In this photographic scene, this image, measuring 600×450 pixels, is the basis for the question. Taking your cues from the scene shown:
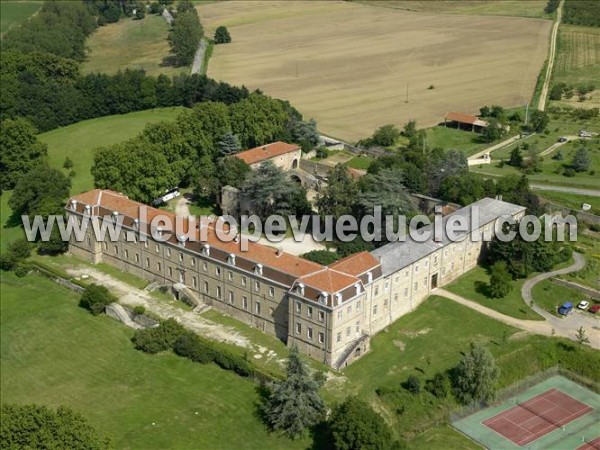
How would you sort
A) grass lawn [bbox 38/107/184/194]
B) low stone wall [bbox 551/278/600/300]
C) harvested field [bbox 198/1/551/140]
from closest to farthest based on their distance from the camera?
1. low stone wall [bbox 551/278/600/300]
2. grass lawn [bbox 38/107/184/194]
3. harvested field [bbox 198/1/551/140]

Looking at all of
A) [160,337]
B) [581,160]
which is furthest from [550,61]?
[160,337]

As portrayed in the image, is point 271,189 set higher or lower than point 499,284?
higher

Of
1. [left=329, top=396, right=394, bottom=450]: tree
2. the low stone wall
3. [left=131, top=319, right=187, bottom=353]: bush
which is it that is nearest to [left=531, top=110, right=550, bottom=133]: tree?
the low stone wall

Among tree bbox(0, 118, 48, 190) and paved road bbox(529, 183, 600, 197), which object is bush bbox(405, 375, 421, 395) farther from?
tree bbox(0, 118, 48, 190)

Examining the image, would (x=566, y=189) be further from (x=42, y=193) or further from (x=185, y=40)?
(x=185, y=40)

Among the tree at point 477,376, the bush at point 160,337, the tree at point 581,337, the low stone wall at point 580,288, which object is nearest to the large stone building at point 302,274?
the bush at point 160,337
